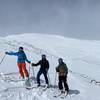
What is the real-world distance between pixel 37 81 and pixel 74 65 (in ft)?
52.8

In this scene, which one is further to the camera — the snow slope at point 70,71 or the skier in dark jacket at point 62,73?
the skier in dark jacket at point 62,73

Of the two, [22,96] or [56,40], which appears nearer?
[22,96]

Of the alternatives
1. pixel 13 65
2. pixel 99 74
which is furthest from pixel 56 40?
pixel 13 65

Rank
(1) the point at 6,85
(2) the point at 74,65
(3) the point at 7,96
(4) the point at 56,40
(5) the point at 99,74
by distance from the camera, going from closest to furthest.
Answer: (3) the point at 7,96, (1) the point at 6,85, (5) the point at 99,74, (2) the point at 74,65, (4) the point at 56,40

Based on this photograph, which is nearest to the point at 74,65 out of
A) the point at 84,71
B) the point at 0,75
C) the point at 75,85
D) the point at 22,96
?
the point at 84,71

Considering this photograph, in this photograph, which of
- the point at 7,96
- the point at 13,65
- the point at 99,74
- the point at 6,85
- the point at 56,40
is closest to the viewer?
the point at 7,96

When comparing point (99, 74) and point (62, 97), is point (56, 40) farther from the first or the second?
point (62, 97)

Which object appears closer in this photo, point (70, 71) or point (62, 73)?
point (62, 73)

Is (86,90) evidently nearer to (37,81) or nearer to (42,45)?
(37,81)

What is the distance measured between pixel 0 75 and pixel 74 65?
15029 millimetres

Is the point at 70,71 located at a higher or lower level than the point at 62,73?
lower

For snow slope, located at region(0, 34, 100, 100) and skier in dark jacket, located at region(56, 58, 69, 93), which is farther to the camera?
skier in dark jacket, located at region(56, 58, 69, 93)

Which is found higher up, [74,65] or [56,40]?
[56,40]

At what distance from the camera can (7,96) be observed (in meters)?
19.2
